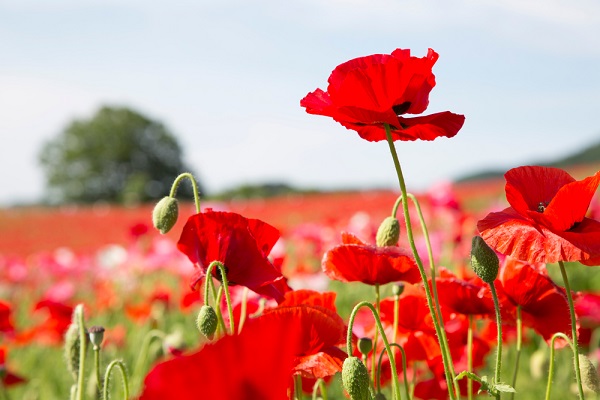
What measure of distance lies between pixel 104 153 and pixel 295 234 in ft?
113

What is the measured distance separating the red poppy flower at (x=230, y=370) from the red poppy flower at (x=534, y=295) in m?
0.63

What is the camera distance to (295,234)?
4.71 meters

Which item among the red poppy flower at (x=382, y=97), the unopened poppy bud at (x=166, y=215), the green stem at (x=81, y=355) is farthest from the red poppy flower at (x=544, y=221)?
the green stem at (x=81, y=355)

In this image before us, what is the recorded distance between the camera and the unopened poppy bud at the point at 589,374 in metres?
0.88

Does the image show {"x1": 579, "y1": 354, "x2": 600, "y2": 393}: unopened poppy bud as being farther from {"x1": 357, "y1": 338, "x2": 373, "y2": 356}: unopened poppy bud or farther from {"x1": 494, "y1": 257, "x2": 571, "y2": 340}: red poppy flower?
{"x1": 357, "y1": 338, "x2": 373, "y2": 356}: unopened poppy bud

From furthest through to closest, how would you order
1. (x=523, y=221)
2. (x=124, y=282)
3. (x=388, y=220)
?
(x=124, y=282)
(x=388, y=220)
(x=523, y=221)

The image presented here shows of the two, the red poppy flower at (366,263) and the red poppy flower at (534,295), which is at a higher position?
the red poppy flower at (366,263)

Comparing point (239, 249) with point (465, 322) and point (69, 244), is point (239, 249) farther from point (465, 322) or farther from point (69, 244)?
point (69, 244)

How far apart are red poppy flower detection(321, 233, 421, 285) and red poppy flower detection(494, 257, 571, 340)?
0.12 metres

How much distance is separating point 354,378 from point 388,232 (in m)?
0.30

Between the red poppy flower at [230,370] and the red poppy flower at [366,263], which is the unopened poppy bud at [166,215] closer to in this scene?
the red poppy flower at [366,263]

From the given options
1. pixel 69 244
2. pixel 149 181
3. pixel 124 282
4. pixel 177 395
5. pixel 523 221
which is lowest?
pixel 177 395

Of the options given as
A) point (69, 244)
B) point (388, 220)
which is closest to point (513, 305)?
point (388, 220)

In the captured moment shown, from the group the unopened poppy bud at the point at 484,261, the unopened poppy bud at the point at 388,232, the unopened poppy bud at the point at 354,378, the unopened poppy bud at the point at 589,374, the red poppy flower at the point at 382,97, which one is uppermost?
the red poppy flower at the point at 382,97
